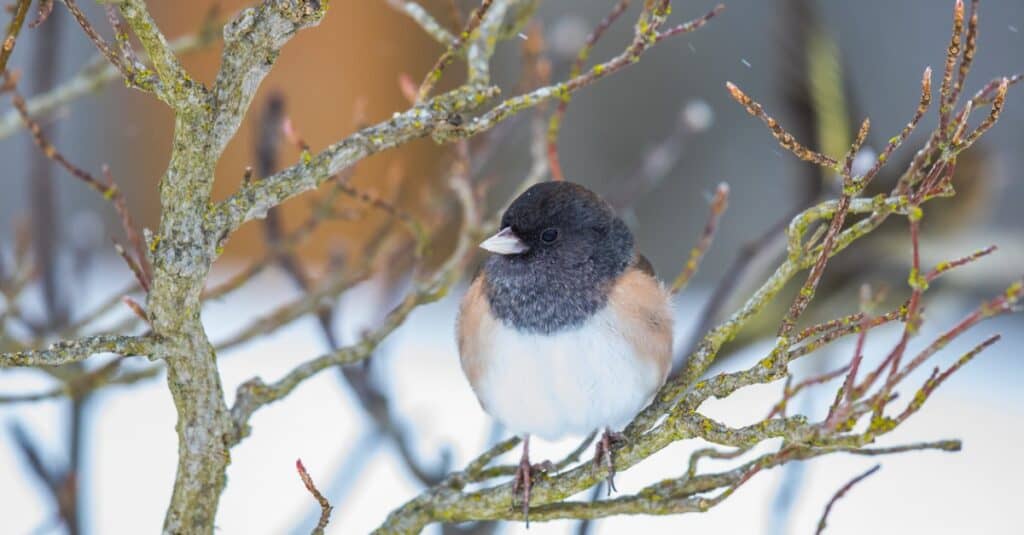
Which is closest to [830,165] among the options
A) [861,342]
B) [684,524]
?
[861,342]

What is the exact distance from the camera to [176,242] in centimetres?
88

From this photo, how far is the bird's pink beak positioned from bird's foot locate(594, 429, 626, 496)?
0.25 metres

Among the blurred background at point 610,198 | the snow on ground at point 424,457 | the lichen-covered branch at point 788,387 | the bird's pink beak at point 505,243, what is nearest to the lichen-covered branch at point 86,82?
the blurred background at point 610,198

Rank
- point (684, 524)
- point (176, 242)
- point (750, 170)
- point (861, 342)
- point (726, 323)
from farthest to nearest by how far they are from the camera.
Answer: point (750, 170) < point (684, 524) < point (726, 323) < point (176, 242) < point (861, 342)

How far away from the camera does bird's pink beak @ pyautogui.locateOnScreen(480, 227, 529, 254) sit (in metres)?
1.31

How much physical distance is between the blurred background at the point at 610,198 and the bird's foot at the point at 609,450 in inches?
20.8

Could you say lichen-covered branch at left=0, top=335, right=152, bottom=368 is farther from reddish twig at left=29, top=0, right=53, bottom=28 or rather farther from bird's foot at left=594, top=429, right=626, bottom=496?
bird's foot at left=594, top=429, right=626, bottom=496

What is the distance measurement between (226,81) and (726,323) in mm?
514

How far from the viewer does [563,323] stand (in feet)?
4.30

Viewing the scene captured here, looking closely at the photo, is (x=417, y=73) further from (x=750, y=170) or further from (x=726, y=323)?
(x=726, y=323)

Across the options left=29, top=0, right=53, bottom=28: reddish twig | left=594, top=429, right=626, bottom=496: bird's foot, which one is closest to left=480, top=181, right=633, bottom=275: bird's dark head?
left=594, top=429, right=626, bottom=496: bird's foot

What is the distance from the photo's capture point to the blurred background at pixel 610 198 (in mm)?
1935

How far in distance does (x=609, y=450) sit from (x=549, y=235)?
362 mm

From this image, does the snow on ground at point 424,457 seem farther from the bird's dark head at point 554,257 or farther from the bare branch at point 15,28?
the bare branch at point 15,28
